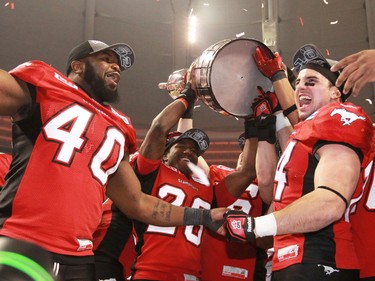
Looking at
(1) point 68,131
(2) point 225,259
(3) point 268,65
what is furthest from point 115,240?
(3) point 268,65

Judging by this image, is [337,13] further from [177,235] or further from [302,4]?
[177,235]

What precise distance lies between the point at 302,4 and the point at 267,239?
5487 millimetres

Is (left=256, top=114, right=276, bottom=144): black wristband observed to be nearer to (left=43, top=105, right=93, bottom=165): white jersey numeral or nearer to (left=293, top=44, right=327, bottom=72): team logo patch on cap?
(left=293, top=44, right=327, bottom=72): team logo patch on cap

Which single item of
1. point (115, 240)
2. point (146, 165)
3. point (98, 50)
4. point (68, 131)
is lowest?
point (115, 240)

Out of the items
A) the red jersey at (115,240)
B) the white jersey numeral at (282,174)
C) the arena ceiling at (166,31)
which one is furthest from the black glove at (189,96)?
the arena ceiling at (166,31)

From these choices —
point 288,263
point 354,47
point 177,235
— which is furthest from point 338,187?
point 354,47

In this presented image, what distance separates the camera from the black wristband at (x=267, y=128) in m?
2.80

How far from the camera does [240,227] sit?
1751 mm

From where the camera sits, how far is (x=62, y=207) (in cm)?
179

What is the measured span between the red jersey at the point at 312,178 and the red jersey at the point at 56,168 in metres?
0.73

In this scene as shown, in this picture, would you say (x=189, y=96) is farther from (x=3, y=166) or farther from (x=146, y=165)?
(x=3, y=166)

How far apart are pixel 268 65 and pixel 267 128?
1.20 feet

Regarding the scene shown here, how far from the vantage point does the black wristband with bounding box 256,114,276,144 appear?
9.18 feet

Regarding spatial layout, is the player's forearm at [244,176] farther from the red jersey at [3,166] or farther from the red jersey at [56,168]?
the red jersey at [3,166]
